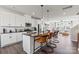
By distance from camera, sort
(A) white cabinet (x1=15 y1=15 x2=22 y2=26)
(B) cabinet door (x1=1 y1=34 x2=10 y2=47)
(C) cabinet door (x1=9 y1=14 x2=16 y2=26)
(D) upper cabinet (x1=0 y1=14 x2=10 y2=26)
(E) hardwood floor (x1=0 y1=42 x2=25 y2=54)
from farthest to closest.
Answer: (A) white cabinet (x1=15 y1=15 x2=22 y2=26) → (C) cabinet door (x1=9 y1=14 x2=16 y2=26) → (D) upper cabinet (x1=0 y1=14 x2=10 y2=26) → (B) cabinet door (x1=1 y1=34 x2=10 y2=47) → (E) hardwood floor (x1=0 y1=42 x2=25 y2=54)

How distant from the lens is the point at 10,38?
5023 mm

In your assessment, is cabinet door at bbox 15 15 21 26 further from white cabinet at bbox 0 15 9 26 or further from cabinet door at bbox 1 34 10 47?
cabinet door at bbox 1 34 10 47

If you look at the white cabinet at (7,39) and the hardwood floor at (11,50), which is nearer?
the hardwood floor at (11,50)

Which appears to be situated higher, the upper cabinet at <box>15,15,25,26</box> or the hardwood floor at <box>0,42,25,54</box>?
the upper cabinet at <box>15,15,25,26</box>

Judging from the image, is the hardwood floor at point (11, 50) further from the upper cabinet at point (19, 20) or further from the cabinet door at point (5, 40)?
the upper cabinet at point (19, 20)

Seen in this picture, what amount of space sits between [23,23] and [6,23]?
5.28 feet

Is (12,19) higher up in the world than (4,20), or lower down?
higher up

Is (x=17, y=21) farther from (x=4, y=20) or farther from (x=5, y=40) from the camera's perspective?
(x=5, y=40)

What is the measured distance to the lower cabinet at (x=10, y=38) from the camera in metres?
4.57

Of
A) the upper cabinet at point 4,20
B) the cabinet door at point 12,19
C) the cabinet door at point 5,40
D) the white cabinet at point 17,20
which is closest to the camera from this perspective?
the cabinet door at point 5,40

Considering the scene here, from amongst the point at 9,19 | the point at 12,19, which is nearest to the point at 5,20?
the point at 9,19

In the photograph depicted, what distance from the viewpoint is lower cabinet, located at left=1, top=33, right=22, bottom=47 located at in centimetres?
457

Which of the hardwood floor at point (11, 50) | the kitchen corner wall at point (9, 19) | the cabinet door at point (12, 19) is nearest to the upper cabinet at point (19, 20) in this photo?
the kitchen corner wall at point (9, 19)

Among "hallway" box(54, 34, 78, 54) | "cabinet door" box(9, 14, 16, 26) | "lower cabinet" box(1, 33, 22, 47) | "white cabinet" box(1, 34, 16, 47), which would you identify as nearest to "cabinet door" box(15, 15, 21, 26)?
"cabinet door" box(9, 14, 16, 26)
